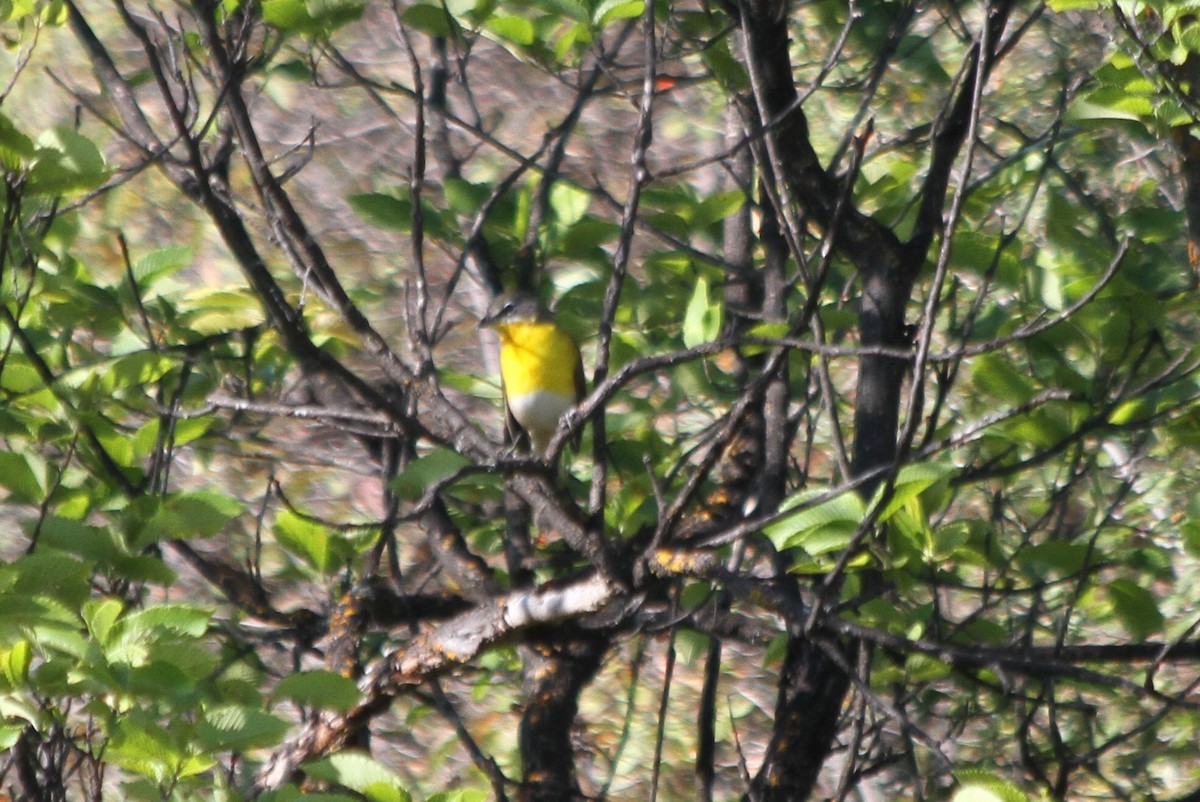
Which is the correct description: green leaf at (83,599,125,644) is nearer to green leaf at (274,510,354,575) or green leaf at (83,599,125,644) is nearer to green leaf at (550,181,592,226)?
green leaf at (274,510,354,575)

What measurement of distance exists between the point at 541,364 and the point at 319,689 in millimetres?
2898

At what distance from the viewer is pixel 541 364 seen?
4949mm

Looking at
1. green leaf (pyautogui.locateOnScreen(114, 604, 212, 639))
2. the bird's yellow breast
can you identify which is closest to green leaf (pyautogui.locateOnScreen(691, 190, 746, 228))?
green leaf (pyautogui.locateOnScreen(114, 604, 212, 639))

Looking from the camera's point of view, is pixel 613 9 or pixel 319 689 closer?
pixel 319 689

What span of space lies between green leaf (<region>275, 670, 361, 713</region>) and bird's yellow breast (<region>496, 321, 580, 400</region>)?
2738 mm

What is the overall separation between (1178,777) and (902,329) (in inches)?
153

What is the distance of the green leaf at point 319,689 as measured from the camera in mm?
2102

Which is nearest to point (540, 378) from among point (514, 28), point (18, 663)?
point (514, 28)

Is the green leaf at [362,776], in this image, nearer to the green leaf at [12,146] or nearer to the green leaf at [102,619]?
the green leaf at [102,619]

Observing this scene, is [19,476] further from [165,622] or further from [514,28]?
[514,28]

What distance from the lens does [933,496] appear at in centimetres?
217

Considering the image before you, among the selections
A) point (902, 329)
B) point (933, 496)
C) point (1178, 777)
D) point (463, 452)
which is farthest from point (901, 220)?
point (1178, 777)

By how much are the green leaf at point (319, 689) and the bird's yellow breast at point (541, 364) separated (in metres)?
2.74

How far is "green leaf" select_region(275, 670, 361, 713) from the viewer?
210 cm
